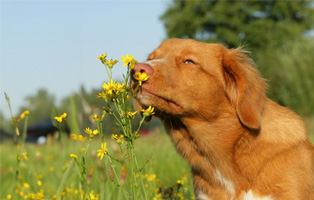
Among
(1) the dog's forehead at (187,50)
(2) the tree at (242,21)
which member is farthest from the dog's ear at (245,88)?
(2) the tree at (242,21)

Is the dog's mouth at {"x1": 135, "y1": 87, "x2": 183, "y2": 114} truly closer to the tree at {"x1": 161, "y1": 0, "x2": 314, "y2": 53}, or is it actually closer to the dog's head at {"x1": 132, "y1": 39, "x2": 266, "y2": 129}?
the dog's head at {"x1": 132, "y1": 39, "x2": 266, "y2": 129}

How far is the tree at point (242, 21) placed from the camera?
4022 centimetres

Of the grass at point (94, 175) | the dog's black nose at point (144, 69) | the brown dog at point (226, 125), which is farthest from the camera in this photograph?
the grass at point (94, 175)

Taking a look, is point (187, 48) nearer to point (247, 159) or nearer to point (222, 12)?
point (247, 159)

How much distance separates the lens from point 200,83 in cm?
397

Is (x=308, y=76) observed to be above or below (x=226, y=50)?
below

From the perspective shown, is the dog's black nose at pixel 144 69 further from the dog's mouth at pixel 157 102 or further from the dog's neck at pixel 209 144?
the dog's neck at pixel 209 144

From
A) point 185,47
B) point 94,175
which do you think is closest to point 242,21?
point 94,175

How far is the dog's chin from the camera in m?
3.63

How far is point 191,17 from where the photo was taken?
4181 centimetres

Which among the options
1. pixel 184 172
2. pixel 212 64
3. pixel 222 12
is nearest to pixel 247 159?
pixel 212 64

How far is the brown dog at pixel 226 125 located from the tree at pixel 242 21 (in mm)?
34854

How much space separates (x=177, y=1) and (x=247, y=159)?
41.2m

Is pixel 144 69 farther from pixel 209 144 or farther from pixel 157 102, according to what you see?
pixel 209 144
